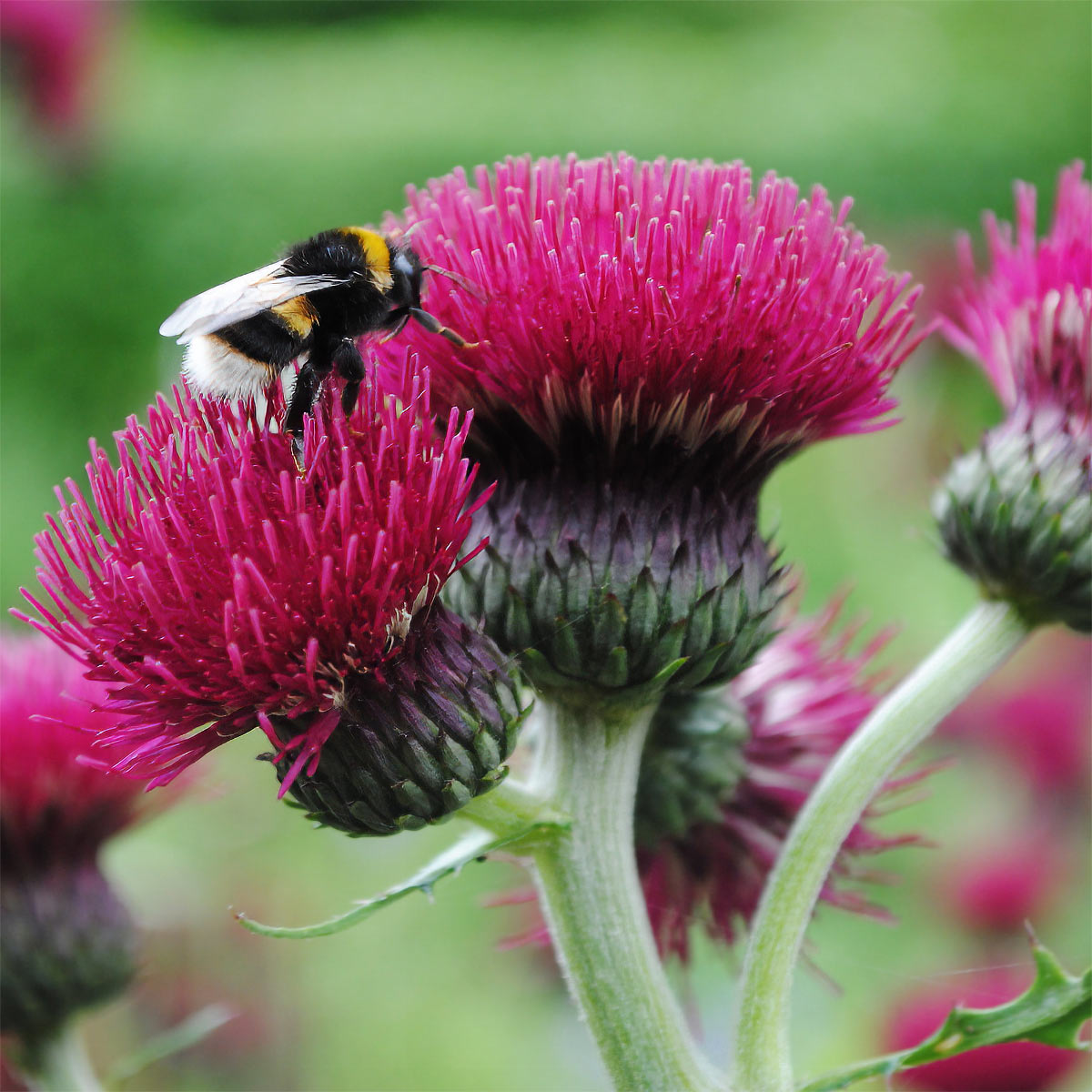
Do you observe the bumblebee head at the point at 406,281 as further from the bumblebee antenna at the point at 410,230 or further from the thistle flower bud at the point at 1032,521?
the thistle flower bud at the point at 1032,521

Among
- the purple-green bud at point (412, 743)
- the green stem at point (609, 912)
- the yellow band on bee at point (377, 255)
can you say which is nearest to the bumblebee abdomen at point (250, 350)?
the yellow band on bee at point (377, 255)

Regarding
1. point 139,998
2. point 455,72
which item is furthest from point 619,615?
point 455,72

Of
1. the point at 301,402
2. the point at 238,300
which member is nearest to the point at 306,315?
the point at 238,300

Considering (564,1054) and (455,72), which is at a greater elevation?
(455,72)

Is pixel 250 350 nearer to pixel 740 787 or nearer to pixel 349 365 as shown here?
pixel 349 365

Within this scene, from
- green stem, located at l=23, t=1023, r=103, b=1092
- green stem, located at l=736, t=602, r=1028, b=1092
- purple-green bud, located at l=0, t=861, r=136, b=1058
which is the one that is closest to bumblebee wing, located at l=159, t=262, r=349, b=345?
green stem, located at l=736, t=602, r=1028, b=1092

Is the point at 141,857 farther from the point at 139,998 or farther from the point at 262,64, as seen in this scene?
the point at 262,64
